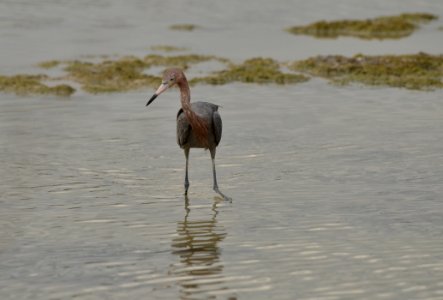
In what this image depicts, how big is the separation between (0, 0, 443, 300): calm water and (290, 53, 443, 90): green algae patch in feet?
2.50

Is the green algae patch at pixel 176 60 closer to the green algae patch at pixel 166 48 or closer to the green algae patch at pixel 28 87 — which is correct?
→ the green algae patch at pixel 166 48

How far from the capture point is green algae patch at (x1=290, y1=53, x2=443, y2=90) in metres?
21.0

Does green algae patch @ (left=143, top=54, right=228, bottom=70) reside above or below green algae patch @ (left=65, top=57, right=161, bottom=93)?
above

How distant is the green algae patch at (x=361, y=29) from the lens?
28766 millimetres

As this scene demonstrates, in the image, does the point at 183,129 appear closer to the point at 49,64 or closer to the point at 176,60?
the point at 49,64

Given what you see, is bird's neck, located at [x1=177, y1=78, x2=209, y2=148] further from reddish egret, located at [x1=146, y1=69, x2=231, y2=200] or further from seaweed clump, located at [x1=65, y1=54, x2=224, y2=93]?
seaweed clump, located at [x1=65, y1=54, x2=224, y2=93]

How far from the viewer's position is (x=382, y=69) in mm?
21906

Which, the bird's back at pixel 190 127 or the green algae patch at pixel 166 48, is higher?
the green algae patch at pixel 166 48

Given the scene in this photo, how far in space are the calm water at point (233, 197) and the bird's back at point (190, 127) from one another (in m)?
0.53

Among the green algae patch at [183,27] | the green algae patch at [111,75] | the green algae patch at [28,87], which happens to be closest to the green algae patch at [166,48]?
the green algae patch at [111,75]

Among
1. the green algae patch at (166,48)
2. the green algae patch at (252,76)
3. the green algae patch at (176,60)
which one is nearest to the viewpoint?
the green algae patch at (252,76)

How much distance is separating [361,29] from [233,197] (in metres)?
17.2

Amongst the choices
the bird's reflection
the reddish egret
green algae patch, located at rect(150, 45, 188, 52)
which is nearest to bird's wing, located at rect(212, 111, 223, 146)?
the reddish egret

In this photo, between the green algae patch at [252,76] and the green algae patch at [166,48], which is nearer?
the green algae patch at [252,76]
